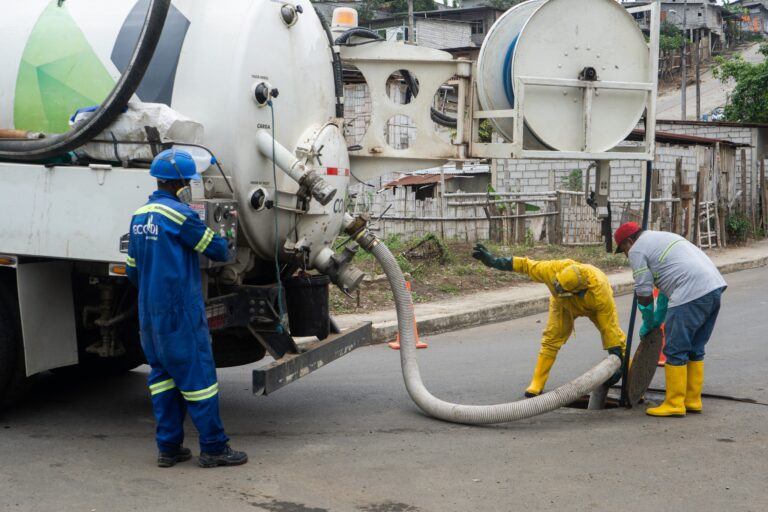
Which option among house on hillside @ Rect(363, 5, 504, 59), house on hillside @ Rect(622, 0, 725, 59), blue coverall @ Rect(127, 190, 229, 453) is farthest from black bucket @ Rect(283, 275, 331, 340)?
house on hillside @ Rect(622, 0, 725, 59)

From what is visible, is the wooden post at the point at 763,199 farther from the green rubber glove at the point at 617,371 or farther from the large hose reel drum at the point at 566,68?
the large hose reel drum at the point at 566,68

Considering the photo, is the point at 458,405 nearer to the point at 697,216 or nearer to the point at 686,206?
A: the point at 686,206

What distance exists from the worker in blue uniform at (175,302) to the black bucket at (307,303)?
1084 millimetres

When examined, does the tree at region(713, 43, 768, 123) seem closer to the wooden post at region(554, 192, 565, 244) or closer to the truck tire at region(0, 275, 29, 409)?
the wooden post at region(554, 192, 565, 244)

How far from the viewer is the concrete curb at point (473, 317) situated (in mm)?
10101

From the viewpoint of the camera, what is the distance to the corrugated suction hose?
6.10 m

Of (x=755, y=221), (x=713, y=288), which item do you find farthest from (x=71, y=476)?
(x=755, y=221)

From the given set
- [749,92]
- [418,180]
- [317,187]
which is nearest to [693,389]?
[317,187]

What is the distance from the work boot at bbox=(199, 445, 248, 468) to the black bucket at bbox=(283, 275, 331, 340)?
1.18 m

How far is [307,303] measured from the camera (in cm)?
615

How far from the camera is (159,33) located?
518 cm

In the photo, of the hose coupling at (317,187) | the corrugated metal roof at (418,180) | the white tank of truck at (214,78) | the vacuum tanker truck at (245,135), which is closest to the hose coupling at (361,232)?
the vacuum tanker truck at (245,135)

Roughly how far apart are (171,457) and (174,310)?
2.74ft

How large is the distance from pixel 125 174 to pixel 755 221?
856 inches
